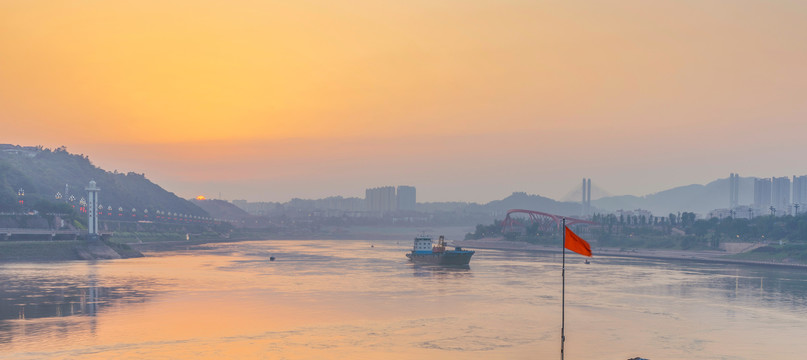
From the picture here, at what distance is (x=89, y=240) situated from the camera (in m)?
131

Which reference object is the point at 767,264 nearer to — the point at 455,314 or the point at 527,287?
the point at 527,287

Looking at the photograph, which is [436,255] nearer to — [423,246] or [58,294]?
[423,246]

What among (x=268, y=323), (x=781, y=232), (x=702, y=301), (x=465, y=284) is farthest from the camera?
(x=781, y=232)

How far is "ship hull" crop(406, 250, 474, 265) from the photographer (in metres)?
117

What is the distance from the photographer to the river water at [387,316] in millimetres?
41219

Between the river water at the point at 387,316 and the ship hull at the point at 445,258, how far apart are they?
22.2m

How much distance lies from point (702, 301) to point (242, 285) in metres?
46.7

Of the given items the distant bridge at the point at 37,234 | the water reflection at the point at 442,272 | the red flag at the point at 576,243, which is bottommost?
the water reflection at the point at 442,272

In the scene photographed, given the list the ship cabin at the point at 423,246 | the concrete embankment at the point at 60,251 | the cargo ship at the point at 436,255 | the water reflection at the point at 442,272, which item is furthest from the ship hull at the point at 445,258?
the concrete embankment at the point at 60,251

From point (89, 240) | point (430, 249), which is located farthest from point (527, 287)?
point (89, 240)

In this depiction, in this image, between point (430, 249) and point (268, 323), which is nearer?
point (268, 323)

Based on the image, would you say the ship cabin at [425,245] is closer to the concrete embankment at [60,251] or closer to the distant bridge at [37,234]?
the concrete embankment at [60,251]

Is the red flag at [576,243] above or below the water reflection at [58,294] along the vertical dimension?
above

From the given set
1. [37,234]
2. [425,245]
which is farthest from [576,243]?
[37,234]
